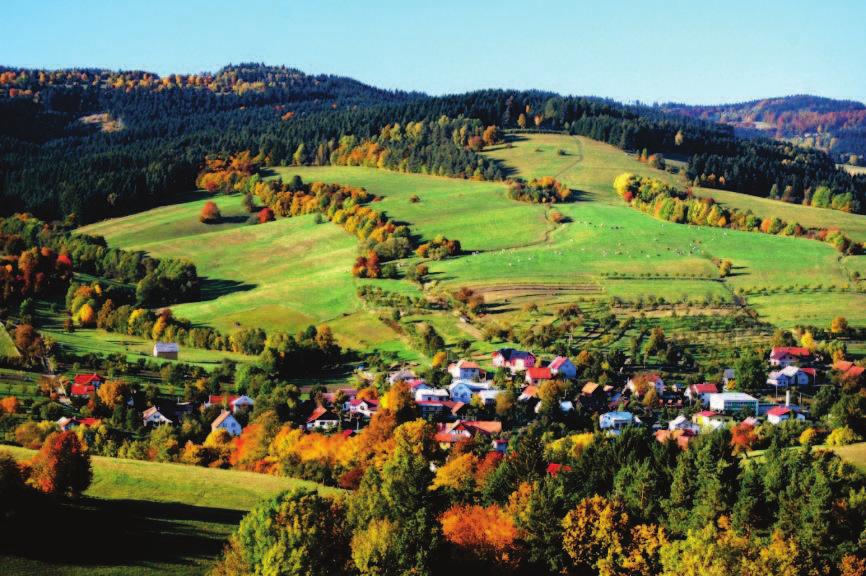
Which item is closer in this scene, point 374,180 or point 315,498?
point 315,498

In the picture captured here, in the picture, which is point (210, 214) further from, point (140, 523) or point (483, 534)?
point (483, 534)

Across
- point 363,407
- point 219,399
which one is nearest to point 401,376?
point 363,407

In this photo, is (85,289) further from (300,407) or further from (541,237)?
(541,237)

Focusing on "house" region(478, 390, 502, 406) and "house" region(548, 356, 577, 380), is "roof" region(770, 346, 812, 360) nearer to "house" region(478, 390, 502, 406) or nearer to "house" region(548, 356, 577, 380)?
"house" region(548, 356, 577, 380)

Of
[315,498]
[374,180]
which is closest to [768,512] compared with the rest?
[315,498]

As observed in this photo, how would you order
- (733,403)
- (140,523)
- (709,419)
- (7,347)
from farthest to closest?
1. (7,347)
2. (733,403)
3. (709,419)
4. (140,523)
